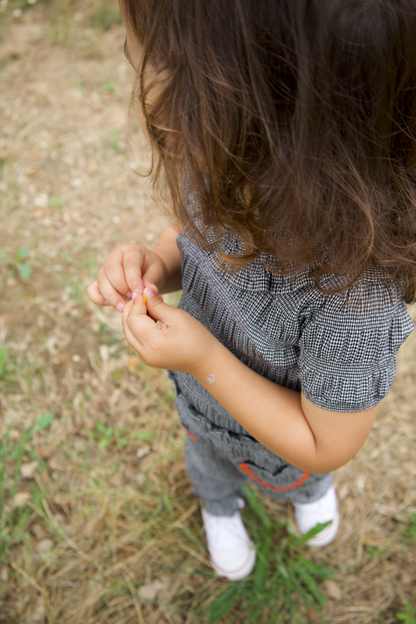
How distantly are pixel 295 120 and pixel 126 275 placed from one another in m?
0.56

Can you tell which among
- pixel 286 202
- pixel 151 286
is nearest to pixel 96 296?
pixel 151 286

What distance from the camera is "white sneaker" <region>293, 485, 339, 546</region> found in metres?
1.55

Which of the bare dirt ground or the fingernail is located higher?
the fingernail

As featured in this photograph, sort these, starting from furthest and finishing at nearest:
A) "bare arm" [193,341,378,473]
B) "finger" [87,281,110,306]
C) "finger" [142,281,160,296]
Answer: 1. "finger" [87,281,110,306]
2. "finger" [142,281,160,296]
3. "bare arm" [193,341,378,473]

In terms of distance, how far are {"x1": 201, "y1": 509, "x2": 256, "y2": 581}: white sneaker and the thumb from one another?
0.97m

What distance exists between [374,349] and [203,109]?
1.48 feet

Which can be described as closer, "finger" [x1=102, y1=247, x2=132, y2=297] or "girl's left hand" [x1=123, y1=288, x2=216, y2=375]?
"girl's left hand" [x1=123, y1=288, x2=216, y2=375]

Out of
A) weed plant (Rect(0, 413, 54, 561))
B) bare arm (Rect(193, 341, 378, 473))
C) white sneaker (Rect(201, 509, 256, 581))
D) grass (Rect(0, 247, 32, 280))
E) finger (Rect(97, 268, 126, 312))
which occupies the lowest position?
white sneaker (Rect(201, 509, 256, 581))

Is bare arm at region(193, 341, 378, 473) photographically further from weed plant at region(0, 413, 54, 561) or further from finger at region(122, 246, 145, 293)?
weed plant at region(0, 413, 54, 561)

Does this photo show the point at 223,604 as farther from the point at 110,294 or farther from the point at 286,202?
the point at 286,202

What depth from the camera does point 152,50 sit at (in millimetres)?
611

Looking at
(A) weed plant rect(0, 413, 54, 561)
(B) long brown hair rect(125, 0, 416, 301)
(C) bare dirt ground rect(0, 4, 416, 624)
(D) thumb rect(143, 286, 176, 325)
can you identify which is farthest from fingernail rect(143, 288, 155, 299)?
(A) weed plant rect(0, 413, 54, 561)

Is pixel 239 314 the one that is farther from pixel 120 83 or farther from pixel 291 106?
pixel 120 83

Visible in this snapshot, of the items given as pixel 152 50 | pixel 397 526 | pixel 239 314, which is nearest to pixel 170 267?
pixel 239 314
